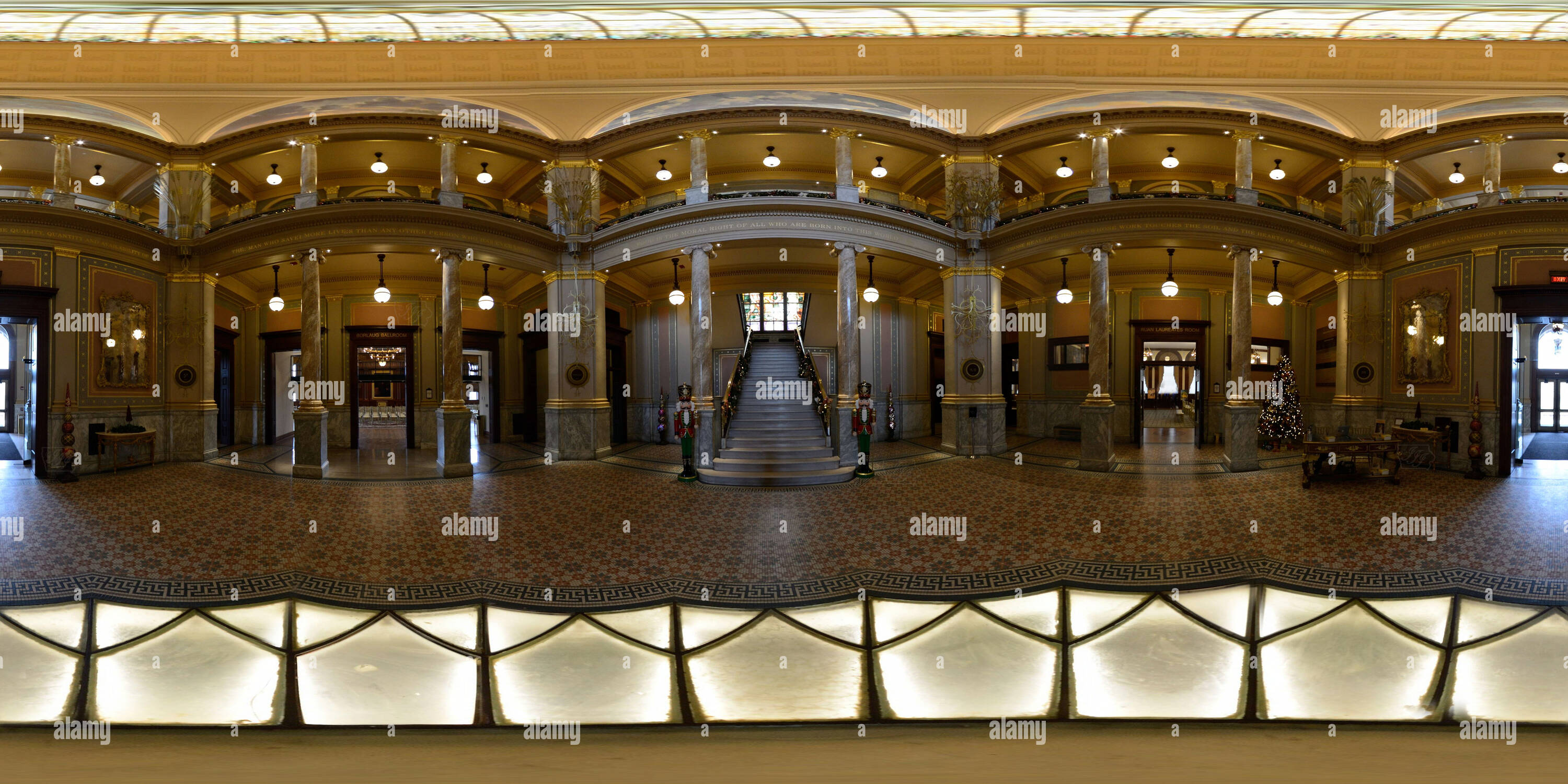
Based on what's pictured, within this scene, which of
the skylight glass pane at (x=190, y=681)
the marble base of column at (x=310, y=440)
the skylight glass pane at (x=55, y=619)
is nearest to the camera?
the skylight glass pane at (x=190, y=681)

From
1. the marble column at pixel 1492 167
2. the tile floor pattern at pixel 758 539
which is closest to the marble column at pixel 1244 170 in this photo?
the marble column at pixel 1492 167

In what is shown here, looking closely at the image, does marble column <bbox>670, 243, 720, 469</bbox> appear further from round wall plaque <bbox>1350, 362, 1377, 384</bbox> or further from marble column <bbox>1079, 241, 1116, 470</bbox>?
round wall plaque <bbox>1350, 362, 1377, 384</bbox>

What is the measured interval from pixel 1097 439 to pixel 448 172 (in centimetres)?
1276

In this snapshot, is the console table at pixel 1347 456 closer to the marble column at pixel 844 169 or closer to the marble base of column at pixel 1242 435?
the marble base of column at pixel 1242 435

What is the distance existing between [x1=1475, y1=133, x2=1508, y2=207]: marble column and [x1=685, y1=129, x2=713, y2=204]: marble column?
13.5 metres

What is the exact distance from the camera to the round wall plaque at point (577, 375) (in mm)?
12359

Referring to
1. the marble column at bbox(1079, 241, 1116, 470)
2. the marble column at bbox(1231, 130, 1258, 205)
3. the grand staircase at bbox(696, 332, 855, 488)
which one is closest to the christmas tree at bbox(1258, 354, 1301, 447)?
the marble column at bbox(1079, 241, 1116, 470)

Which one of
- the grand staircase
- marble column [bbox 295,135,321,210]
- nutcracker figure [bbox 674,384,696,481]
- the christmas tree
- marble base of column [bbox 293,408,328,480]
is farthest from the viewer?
the christmas tree

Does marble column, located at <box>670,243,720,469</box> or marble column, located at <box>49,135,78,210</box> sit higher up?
marble column, located at <box>49,135,78,210</box>

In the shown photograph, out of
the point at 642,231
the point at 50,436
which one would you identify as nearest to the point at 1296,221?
the point at 642,231

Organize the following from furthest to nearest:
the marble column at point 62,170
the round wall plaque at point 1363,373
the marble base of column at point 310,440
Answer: the round wall plaque at point 1363,373 < the marble column at point 62,170 < the marble base of column at point 310,440

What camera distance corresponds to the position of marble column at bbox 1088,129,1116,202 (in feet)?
38.2

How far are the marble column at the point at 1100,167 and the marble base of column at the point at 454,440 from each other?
39.6 feet

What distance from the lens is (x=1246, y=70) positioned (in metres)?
11.5
